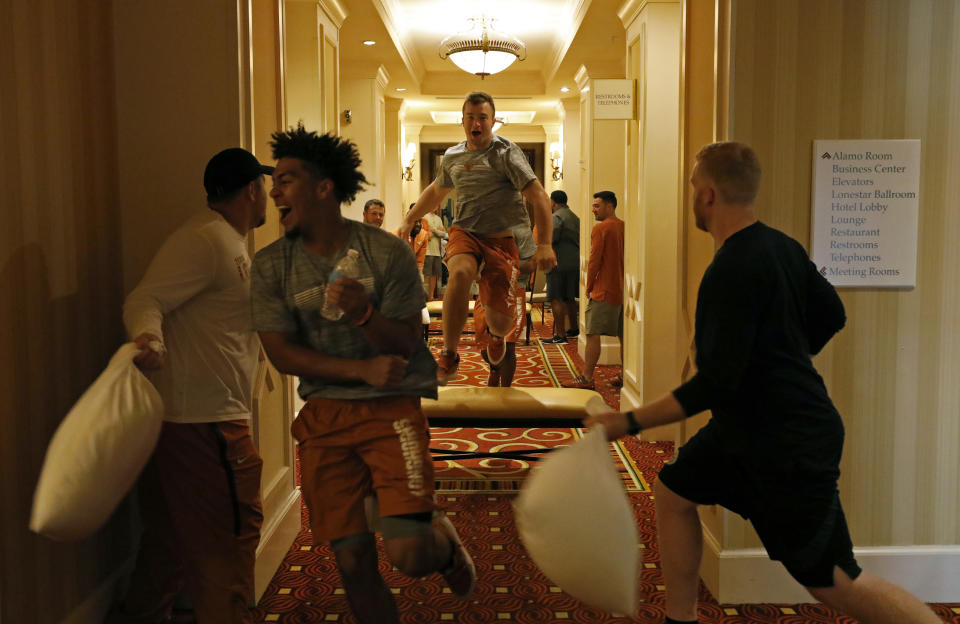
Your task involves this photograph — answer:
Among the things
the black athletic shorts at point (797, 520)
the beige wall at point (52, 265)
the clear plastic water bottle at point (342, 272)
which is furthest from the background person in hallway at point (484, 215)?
the black athletic shorts at point (797, 520)

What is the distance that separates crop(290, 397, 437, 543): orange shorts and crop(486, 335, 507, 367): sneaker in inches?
99.7

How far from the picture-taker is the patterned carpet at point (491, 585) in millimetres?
3068

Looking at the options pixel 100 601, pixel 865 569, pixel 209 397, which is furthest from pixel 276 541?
pixel 865 569

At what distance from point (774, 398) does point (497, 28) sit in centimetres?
816

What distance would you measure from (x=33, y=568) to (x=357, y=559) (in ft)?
3.23

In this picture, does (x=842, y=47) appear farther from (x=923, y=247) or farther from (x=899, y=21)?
(x=923, y=247)

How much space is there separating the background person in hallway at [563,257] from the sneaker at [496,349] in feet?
15.7

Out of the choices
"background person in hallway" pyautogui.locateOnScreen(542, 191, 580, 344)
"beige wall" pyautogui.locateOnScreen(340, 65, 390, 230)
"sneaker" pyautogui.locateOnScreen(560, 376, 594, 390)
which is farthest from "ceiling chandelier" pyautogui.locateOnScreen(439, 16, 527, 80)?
"sneaker" pyautogui.locateOnScreen(560, 376, 594, 390)

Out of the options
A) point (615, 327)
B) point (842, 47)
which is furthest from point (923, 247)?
point (615, 327)

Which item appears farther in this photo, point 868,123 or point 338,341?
point 868,123

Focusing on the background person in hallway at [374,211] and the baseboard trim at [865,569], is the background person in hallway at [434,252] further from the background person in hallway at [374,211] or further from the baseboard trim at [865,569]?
the baseboard trim at [865,569]

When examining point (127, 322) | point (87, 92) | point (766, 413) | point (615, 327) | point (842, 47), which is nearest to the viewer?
point (766, 413)

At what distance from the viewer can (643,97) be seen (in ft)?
18.3

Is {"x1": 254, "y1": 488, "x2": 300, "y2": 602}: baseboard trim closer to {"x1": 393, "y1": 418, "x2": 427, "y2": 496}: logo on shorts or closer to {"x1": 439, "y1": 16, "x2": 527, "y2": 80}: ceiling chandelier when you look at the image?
{"x1": 393, "y1": 418, "x2": 427, "y2": 496}: logo on shorts
